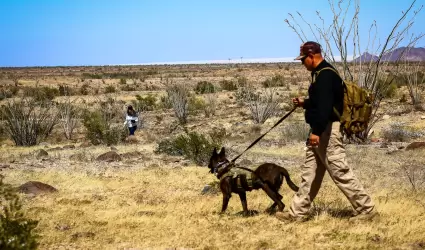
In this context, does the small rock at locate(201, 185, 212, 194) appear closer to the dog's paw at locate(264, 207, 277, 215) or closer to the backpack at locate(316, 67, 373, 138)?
the dog's paw at locate(264, 207, 277, 215)

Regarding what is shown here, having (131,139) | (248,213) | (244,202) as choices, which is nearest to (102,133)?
(131,139)

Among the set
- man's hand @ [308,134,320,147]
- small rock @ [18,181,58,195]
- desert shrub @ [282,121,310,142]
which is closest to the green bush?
small rock @ [18,181,58,195]

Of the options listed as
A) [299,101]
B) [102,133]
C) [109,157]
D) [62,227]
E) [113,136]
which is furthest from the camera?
[102,133]

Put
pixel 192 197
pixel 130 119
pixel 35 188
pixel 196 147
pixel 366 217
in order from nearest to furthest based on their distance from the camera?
A: pixel 366 217, pixel 192 197, pixel 35 188, pixel 196 147, pixel 130 119

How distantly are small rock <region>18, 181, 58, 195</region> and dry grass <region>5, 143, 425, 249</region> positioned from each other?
10.2 inches

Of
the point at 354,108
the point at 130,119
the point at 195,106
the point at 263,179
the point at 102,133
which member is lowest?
the point at 195,106

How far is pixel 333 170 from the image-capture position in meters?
5.95

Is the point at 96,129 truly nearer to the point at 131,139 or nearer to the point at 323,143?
the point at 131,139

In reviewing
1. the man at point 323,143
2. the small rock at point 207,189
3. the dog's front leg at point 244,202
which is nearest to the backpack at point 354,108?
the man at point 323,143

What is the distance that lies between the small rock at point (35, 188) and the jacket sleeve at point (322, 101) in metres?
5.15

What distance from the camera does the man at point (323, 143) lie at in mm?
5688

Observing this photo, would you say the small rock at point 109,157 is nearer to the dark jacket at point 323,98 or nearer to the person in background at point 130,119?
the person in background at point 130,119

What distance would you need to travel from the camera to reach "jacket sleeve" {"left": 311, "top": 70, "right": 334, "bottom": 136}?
564 cm

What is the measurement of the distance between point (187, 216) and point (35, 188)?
3.21 m
